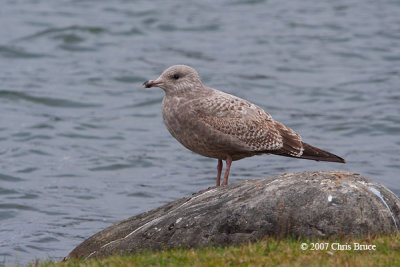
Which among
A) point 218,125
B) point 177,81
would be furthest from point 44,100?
point 218,125

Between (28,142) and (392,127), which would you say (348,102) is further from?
(28,142)

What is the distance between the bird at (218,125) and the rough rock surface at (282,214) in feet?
3.00

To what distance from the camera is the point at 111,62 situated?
22797 mm

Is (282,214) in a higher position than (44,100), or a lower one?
higher

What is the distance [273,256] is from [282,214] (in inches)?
36.5

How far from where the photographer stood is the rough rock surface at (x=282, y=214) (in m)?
8.02

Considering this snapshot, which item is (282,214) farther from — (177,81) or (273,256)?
(177,81)

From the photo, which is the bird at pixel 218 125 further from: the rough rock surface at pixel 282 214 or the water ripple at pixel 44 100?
the water ripple at pixel 44 100

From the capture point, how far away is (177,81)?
9.72 metres

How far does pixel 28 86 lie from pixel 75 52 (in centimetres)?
380

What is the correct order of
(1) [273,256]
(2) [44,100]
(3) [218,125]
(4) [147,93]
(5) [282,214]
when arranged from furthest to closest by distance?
(4) [147,93]
(2) [44,100]
(3) [218,125]
(5) [282,214]
(1) [273,256]

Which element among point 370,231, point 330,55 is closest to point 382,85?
point 330,55

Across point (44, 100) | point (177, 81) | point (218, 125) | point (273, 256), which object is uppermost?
point (177, 81)

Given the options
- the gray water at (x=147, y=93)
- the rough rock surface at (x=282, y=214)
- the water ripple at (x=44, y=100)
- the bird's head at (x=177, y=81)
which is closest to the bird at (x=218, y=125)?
the bird's head at (x=177, y=81)
